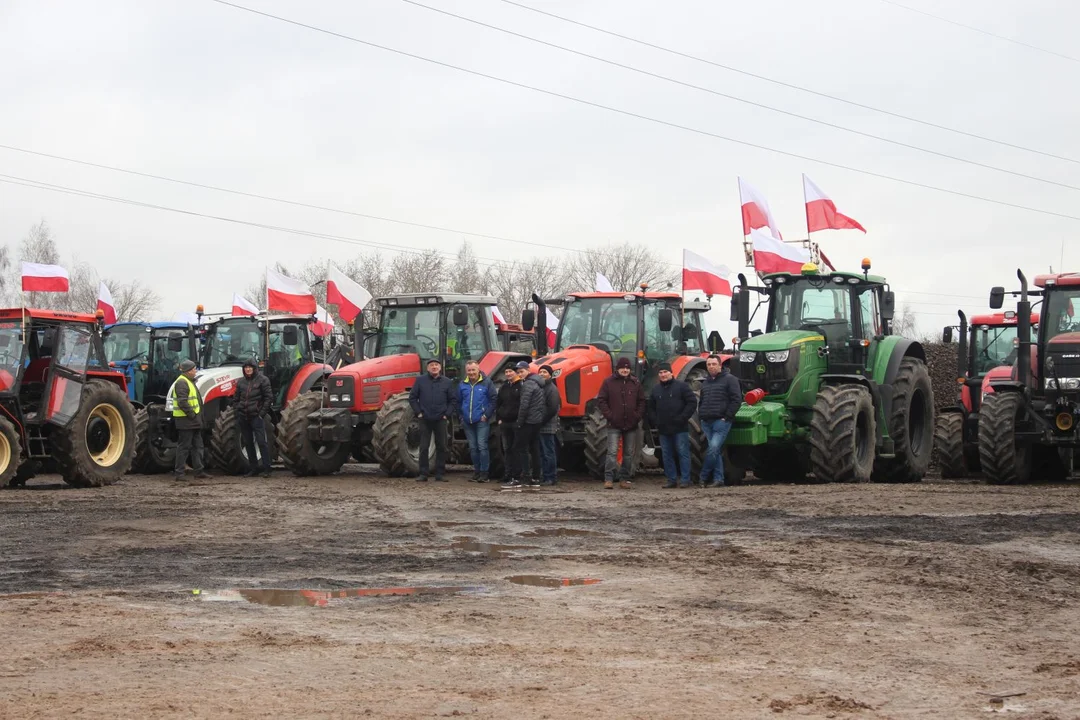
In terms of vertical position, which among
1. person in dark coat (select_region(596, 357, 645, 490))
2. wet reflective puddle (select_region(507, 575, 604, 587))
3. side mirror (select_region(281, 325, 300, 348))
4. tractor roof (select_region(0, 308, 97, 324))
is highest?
tractor roof (select_region(0, 308, 97, 324))

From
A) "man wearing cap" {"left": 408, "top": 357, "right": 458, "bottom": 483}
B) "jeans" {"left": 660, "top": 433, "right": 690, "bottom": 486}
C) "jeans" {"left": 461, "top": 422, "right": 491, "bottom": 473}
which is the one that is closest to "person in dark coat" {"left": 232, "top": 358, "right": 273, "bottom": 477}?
"man wearing cap" {"left": 408, "top": 357, "right": 458, "bottom": 483}

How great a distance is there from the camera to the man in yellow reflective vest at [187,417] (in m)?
17.7

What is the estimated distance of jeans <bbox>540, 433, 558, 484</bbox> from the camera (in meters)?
16.7

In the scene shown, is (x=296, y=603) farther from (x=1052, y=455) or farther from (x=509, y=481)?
(x=1052, y=455)

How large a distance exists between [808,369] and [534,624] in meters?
9.81

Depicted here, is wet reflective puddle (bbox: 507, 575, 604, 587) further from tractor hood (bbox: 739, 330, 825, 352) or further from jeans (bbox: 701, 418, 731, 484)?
tractor hood (bbox: 739, 330, 825, 352)

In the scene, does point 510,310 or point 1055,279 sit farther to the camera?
point 510,310

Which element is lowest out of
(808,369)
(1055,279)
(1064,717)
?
(1064,717)

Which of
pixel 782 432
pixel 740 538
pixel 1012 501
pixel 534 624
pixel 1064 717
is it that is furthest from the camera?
pixel 782 432

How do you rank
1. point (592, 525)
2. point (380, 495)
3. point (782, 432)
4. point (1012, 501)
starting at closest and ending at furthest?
point (592, 525)
point (1012, 501)
point (380, 495)
point (782, 432)

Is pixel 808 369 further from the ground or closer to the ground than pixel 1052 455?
further from the ground

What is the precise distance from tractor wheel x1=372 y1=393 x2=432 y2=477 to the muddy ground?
426cm

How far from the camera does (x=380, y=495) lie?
15.0 m

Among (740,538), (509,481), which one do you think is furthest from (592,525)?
(509,481)
